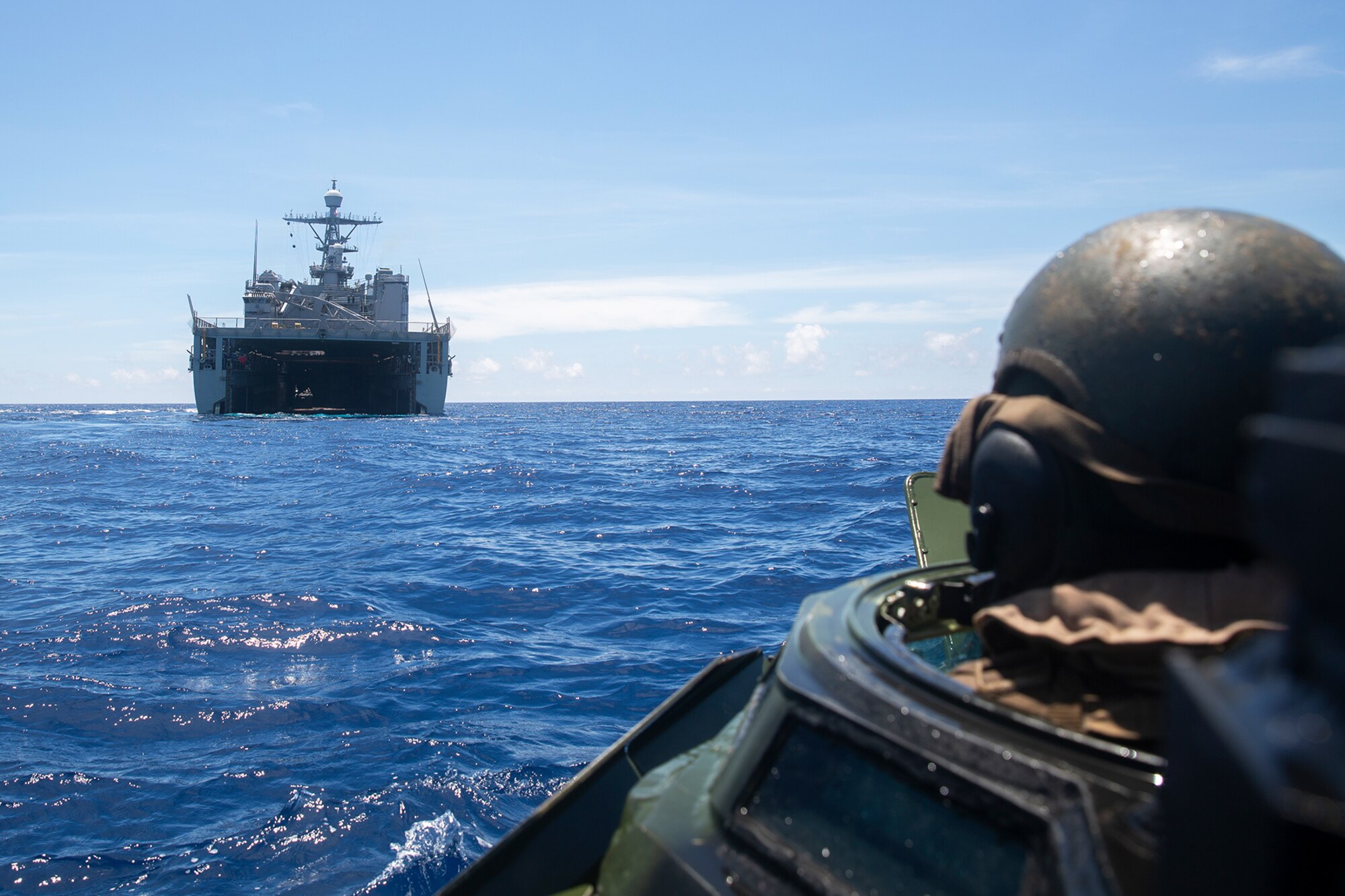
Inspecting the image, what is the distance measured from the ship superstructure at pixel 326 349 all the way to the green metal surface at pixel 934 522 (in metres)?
41.8

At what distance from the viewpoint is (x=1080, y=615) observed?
6.40ft

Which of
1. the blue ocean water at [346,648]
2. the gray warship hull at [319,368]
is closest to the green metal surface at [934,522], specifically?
the blue ocean water at [346,648]

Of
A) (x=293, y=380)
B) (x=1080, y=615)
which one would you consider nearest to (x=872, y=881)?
(x=1080, y=615)

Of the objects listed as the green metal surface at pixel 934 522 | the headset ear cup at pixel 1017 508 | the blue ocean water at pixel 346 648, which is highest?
the headset ear cup at pixel 1017 508

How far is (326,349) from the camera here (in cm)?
4616

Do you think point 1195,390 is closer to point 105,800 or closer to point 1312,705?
point 1312,705

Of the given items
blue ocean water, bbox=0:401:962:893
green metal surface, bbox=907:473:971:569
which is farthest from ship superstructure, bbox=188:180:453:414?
green metal surface, bbox=907:473:971:569

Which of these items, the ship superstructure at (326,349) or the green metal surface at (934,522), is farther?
the ship superstructure at (326,349)

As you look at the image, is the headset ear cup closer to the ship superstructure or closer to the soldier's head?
the soldier's head

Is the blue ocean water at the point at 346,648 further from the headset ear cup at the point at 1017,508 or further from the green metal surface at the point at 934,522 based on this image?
the headset ear cup at the point at 1017,508

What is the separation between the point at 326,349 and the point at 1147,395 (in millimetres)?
48029

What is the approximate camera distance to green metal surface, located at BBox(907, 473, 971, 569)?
3.99m

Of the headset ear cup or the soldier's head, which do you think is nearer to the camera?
the soldier's head

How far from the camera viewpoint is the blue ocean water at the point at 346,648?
4871mm
